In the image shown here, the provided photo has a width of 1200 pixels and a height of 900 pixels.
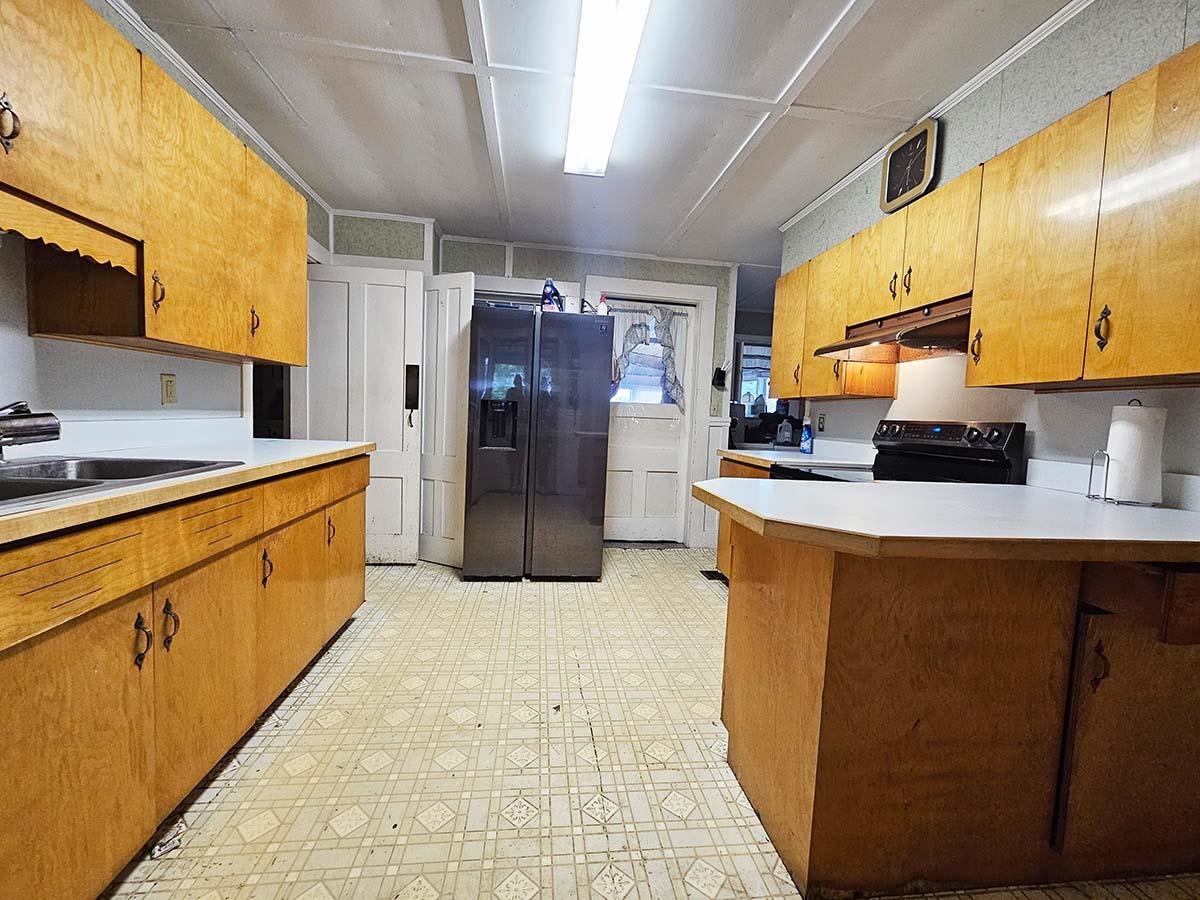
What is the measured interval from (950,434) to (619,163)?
215 centimetres

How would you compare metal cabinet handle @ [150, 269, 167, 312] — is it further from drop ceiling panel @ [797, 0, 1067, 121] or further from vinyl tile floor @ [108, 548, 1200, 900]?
drop ceiling panel @ [797, 0, 1067, 121]

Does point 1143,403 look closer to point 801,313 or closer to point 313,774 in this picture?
point 801,313

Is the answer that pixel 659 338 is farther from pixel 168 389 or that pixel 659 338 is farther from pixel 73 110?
pixel 73 110

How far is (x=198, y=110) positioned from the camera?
161 centimetres

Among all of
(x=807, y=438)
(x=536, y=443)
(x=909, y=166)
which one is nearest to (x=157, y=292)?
(x=536, y=443)

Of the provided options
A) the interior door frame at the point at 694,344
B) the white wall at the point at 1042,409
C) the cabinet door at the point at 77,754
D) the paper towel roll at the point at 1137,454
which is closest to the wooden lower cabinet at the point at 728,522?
the white wall at the point at 1042,409

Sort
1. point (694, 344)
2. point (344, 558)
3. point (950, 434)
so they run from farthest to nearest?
point (694, 344) → point (344, 558) → point (950, 434)

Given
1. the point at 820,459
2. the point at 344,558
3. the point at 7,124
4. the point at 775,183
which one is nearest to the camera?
the point at 7,124

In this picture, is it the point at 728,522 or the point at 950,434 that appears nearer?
the point at 950,434

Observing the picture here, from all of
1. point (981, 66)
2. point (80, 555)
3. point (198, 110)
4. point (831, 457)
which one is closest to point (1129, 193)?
point (981, 66)

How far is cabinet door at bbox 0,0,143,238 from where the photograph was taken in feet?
3.44

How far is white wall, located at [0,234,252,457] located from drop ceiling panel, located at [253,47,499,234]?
50.5 inches

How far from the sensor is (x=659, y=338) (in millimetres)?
4234

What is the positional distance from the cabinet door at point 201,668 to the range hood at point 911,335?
99.4 inches
